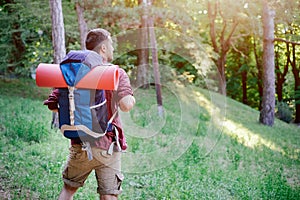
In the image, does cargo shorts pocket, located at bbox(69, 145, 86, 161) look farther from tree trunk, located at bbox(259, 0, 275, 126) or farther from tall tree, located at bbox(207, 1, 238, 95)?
tall tree, located at bbox(207, 1, 238, 95)

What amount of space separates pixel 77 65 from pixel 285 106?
1015 centimetres

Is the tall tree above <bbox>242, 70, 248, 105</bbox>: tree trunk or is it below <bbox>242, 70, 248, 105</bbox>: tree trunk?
above

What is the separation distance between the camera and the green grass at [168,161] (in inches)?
191

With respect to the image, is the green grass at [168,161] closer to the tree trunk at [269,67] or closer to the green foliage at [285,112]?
the green foliage at [285,112]

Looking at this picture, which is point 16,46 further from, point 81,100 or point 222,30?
point 81,100

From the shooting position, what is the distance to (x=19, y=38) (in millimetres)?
15633

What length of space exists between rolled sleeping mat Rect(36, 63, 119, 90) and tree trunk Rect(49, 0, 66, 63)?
232 inches

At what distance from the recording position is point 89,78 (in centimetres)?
262

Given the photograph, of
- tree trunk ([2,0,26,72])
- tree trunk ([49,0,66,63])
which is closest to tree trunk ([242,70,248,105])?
tree trunk ([2,0,26,72])

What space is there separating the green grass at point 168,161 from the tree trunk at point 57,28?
1676mm

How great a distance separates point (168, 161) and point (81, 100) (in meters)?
2.60

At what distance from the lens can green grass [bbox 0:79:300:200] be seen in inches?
191

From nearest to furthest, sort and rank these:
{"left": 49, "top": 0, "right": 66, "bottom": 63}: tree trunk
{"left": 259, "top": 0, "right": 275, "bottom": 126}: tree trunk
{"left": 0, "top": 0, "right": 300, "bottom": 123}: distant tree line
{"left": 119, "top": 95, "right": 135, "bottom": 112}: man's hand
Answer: {"left": 119, "top": 95, "right": 135, "bottom": 112}: man's hand, {"left": 49, "top": 0, "right": 66, "bottom": 63}: tree trunk, {"left": 0, "top": 0, "right": 300, "bottom": 123}: distant tree line, {"left": 259, "top": 0, "right": 275, "bottom": 126}: tree trunk

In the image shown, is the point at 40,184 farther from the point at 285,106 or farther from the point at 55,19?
the point at 285,106
